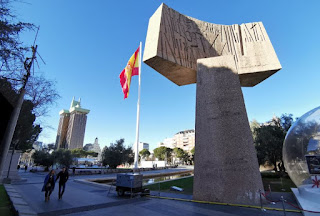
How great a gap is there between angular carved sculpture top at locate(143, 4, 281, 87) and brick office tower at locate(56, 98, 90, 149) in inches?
5594

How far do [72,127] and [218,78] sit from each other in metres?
148

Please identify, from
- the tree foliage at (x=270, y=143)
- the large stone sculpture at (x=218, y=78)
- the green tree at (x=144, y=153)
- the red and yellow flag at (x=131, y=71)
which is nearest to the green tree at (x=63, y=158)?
the red and yellow flag at (x=131, y=71)

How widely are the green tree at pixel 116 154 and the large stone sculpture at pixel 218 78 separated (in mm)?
27336

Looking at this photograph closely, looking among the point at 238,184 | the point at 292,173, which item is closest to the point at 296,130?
the point at 292,173

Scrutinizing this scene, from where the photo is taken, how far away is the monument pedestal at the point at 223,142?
28.9 ft

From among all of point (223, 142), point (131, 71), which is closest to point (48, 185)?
point (131, 71)

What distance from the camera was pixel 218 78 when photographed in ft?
35.8

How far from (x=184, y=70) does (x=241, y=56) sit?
166 inches

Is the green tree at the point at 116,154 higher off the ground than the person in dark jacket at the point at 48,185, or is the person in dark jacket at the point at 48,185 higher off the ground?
the green tree at the point at 116,154

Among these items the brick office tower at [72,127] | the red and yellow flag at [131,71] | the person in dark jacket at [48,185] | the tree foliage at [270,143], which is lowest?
the person in dark jacket at [48,185]

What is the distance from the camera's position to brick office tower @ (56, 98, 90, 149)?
5369 inches

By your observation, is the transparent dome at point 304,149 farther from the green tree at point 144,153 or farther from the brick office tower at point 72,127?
the brick office tower at point 72,127

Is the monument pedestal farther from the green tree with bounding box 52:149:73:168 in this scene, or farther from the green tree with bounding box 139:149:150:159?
the green tree with bounding box 139:149:150:159

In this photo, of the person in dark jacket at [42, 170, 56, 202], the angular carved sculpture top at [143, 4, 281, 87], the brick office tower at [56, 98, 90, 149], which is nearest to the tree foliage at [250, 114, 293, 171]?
the angular carved sculpture top at [143, 4, 281, 87]
